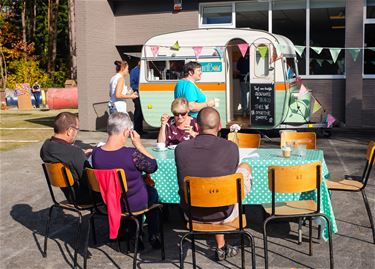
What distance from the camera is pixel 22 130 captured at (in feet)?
50.2

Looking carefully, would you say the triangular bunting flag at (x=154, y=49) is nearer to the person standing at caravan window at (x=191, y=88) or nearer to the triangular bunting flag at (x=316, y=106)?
the triangular bunting flag at (x=316, y=106)

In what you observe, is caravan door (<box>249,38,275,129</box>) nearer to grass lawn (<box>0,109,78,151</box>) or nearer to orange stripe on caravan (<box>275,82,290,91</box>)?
orange stripe on caravan (<box>275,82,290,91</box>)

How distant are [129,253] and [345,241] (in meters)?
2.06

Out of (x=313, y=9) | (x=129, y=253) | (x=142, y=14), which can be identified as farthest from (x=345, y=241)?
(x=142, y=14)

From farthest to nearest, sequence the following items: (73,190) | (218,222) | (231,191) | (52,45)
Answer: (52,45) → (73,190) → (218,222) → (231,191)

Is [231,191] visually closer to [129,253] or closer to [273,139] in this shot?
[129,253]

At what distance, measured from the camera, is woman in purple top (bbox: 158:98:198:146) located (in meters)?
5.86

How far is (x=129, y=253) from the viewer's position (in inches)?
198

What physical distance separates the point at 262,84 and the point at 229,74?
0.92 metres

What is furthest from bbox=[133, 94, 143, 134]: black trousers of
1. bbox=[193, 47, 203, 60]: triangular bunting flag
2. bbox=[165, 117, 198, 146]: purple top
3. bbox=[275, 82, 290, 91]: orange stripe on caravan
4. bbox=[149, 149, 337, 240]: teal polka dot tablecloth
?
bbox=[149, 149, 337, 240]: teal polka dot tablecloth

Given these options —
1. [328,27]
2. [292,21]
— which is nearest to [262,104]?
[292,21]

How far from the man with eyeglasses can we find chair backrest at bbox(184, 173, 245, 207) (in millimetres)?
1289

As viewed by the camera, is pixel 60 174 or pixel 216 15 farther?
pixel 216 15

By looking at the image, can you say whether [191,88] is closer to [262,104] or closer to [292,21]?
[262,104]
